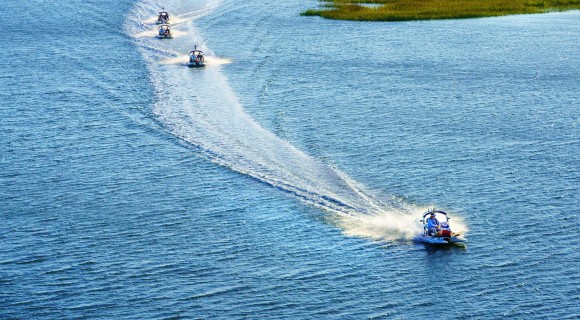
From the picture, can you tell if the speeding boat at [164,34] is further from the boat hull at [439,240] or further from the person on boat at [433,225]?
the person on boat at [433,225]

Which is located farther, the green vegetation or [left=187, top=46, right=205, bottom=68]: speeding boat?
the green vegetation

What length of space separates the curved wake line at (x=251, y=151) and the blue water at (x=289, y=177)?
0.94ft

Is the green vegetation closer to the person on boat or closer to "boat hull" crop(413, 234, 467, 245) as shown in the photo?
the person on boat

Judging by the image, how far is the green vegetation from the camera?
16550cm

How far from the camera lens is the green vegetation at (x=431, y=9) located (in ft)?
543

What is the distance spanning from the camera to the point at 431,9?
168500mm

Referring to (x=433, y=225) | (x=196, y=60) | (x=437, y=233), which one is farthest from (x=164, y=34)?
(x=437, y=233)

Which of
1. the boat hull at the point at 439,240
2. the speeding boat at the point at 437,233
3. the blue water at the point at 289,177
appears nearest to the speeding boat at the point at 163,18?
the blue water at the point at 289,177

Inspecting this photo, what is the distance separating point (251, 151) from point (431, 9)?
88.0 m

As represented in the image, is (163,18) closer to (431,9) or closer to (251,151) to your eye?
Answer: (431,9)

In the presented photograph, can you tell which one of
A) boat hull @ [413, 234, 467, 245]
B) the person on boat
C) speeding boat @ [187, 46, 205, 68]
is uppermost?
speeding boat @ [187, 46, 205, 68]

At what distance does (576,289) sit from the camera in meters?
63.3

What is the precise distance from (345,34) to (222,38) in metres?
21.2

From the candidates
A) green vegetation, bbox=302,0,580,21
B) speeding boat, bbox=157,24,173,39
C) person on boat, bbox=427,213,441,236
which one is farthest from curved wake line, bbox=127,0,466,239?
green vegetation, bbox=302,0,580,21
